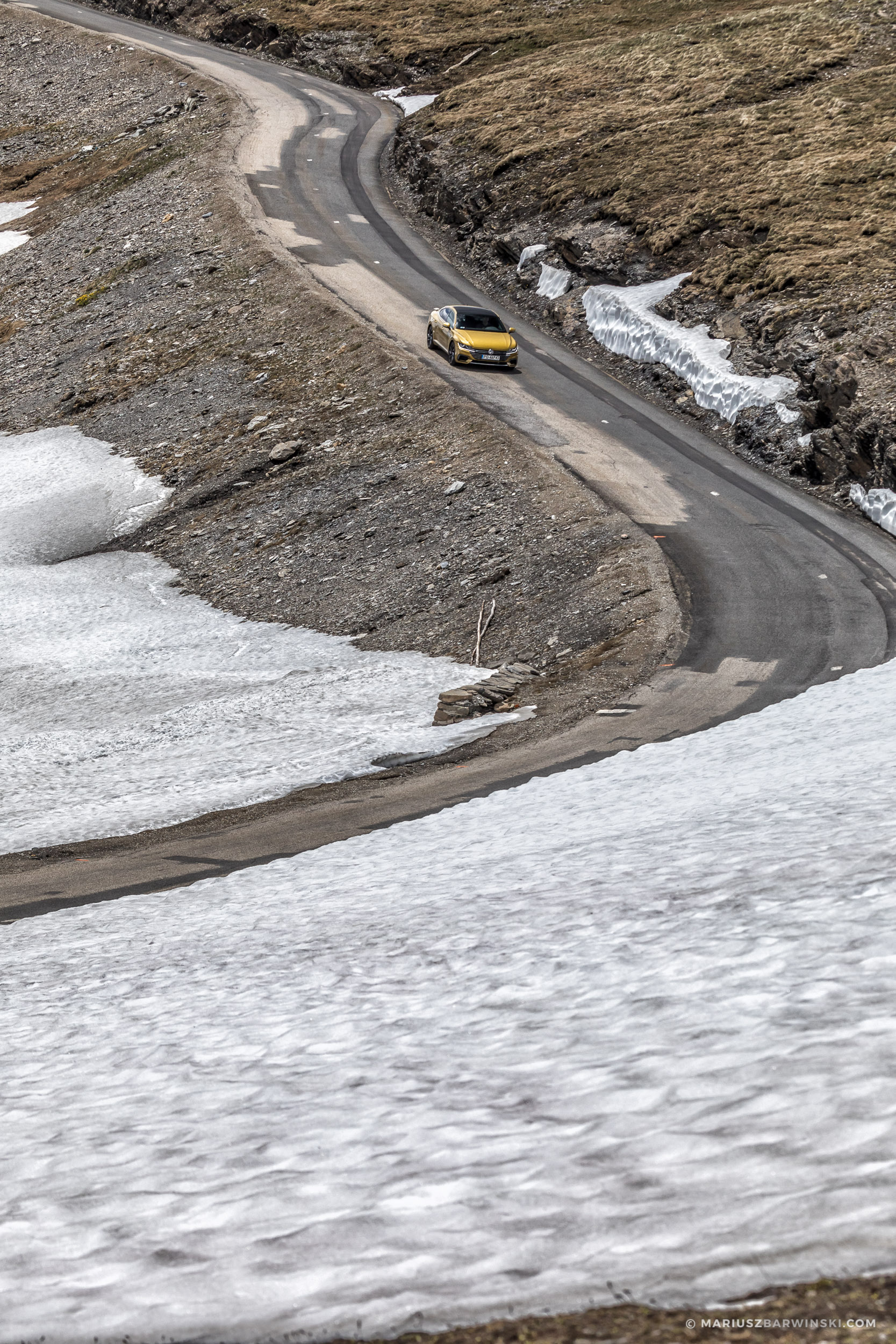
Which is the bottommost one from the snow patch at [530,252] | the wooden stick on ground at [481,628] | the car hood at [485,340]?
the wooden stick on ground at [481,628]

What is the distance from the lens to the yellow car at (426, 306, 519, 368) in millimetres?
32875

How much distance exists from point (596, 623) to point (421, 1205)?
16600mm

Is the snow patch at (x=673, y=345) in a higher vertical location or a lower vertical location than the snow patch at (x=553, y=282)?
lower

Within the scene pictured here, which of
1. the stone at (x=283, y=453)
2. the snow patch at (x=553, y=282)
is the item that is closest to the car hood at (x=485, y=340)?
the stone at (x=283, y=453)

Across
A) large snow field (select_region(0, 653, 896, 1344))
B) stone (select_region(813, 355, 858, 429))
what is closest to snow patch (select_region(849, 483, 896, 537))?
stone (select_region(813, 355, 858, 429))

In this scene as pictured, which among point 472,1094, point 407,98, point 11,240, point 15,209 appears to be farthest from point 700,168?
point 472,1094

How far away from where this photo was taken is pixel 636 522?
2386cm

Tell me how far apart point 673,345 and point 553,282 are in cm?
857

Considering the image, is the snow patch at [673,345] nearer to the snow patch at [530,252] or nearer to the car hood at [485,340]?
the snow patch at [530,252]

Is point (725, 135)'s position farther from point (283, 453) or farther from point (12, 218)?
point (12, 218)

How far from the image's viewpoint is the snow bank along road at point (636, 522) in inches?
518

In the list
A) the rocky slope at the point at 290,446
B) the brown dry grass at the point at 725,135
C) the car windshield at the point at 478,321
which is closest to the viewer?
the rocky slope at the point at 290,446

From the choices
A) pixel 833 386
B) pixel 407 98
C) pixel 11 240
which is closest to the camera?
pixel 833 386

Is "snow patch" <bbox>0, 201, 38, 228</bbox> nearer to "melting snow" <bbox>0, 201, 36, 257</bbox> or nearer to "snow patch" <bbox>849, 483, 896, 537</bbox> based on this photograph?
"melting snow" <bbox>0, 201, 36, 257</bbox>
